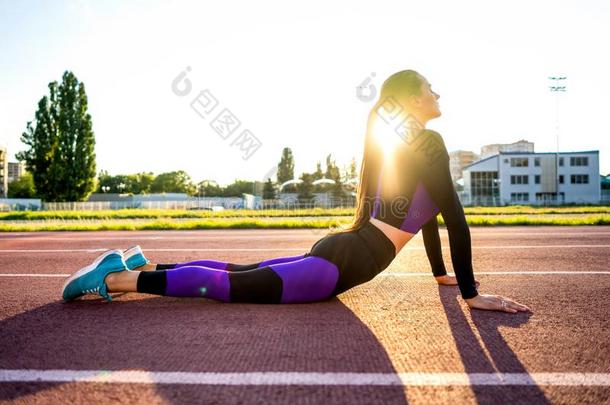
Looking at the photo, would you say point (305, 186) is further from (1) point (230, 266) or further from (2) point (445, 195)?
(2) point (445, 195)

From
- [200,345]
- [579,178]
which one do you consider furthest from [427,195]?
[579,178]

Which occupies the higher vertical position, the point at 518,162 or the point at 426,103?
the point at 518,162

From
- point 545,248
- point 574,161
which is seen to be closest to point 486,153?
point 574,161

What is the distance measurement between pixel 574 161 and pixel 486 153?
197ft

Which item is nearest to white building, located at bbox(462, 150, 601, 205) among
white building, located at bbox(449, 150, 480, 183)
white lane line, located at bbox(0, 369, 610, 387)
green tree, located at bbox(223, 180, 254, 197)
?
white building, located at bbox(449, 150, 480, 183)

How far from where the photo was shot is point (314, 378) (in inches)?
59.6

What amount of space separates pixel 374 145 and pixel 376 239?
24.3 inches

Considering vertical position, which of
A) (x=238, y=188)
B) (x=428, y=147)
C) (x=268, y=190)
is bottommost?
(x=428, y=147)

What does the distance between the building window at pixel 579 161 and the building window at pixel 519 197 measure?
833cm

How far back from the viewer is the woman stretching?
2.47m

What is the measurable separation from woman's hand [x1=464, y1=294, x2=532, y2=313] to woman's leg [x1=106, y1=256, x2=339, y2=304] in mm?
874

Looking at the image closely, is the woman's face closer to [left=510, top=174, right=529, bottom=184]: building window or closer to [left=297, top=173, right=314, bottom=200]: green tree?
[left=297, top=173, right=314, bottom=200]: green tree

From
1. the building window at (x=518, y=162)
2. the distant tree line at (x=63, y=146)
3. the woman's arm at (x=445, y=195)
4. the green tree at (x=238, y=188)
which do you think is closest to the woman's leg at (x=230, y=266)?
the woman's arm at (x=445, y=195)

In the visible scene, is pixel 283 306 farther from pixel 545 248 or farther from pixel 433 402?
pixel 545 248
